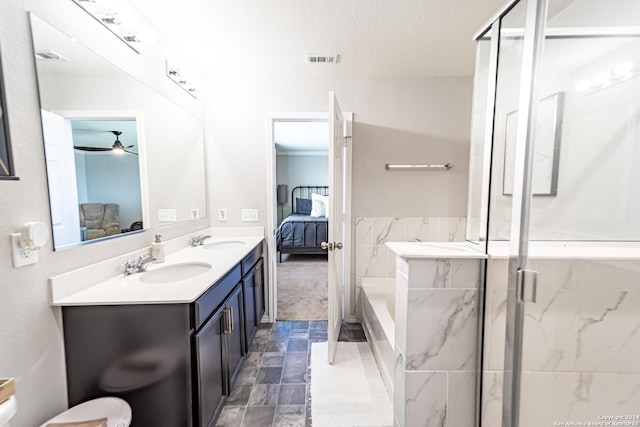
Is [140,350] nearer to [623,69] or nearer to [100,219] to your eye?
[100,219]

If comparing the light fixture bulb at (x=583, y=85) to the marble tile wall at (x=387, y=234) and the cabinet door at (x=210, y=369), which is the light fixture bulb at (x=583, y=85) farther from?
the cabinet door at (x=210, y=369)

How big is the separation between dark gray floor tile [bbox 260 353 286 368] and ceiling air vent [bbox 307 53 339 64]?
2489 mm

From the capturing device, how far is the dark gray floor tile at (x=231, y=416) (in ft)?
4.69

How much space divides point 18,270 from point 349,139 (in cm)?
227

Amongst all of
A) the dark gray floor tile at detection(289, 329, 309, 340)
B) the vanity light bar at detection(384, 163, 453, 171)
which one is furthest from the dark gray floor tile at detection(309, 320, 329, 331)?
the vanity light bar at detection(384, 163, 453, 171)

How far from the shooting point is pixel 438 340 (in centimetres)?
110

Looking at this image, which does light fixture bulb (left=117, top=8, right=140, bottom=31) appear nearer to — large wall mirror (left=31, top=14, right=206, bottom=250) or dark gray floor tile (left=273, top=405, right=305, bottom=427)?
large wall mirror (left=31, top=14, right=206, bottom=250)

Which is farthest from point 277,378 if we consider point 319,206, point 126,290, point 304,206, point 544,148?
point 304,206

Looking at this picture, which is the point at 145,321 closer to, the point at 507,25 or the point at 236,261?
the point at 236,261

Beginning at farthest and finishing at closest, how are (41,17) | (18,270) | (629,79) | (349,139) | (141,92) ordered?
1. (349,139)
2. (141,92)
3. (629,79)
4. (41,17)
5. (18,270)

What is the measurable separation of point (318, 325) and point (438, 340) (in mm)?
1599

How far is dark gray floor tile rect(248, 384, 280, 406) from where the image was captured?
157 cm

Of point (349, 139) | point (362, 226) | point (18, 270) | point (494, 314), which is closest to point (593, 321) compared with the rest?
point (494, 314)

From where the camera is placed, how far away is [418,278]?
107 cm
